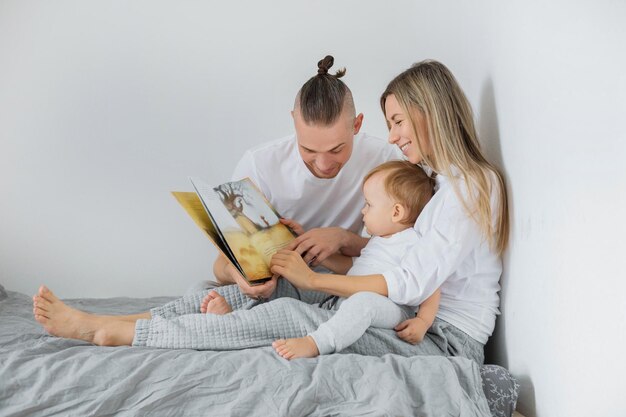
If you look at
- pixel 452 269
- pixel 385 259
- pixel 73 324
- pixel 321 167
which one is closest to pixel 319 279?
pixel 385 259

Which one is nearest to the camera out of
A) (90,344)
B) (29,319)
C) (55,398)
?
(55,398)

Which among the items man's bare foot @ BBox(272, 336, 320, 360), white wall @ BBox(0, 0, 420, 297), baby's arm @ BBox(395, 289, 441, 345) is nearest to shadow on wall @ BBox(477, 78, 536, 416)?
baby's arm @ BBox(395, 289, 441, 345)

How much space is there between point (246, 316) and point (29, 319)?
2.38ft

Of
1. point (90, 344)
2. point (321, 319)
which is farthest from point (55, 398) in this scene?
point (321, 319)

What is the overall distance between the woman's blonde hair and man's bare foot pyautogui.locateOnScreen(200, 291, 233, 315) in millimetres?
574

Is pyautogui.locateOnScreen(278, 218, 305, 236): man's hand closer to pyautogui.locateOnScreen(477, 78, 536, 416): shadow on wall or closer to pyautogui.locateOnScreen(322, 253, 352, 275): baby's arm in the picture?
pyautogui.locateOnScreen(322, 253, 352, 275): baby's arm

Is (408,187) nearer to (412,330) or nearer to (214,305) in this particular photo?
(412,330)

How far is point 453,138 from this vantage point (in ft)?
5.82

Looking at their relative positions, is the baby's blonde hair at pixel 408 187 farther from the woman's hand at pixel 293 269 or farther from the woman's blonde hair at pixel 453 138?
the woman's hand at pixel 293 269

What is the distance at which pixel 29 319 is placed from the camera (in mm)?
2014

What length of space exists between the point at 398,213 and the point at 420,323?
31 cm

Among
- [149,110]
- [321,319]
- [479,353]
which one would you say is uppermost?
[149,110]

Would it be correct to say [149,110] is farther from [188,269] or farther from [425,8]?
[425,8]

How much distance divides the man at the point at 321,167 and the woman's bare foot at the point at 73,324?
47cm
